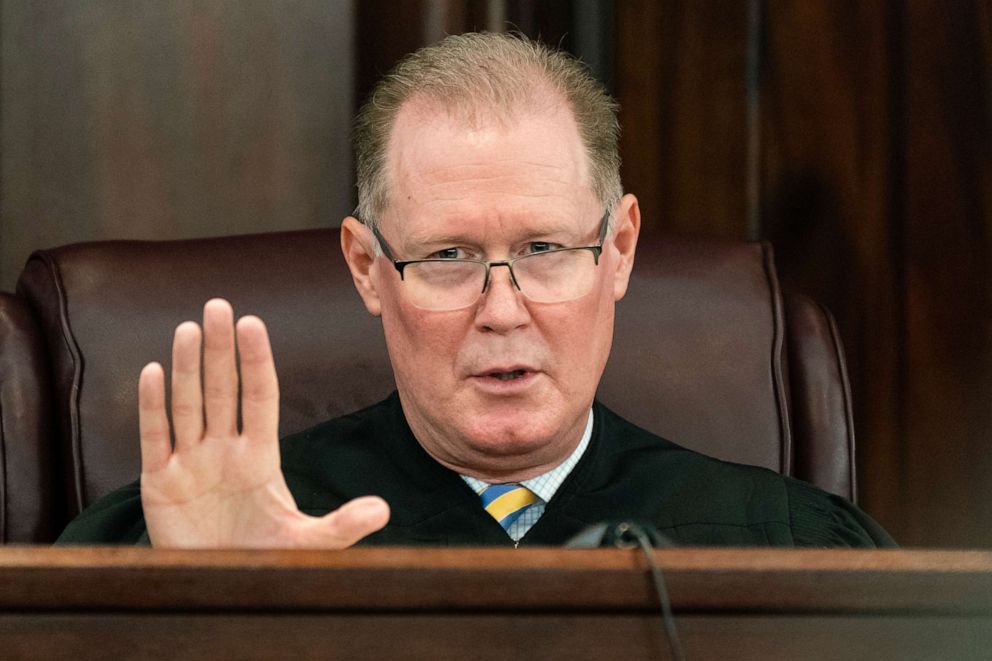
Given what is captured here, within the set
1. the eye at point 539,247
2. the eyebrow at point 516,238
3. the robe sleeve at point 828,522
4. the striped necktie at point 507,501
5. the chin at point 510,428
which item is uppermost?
the eyebrow at point 516,238

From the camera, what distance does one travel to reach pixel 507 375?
1666mm

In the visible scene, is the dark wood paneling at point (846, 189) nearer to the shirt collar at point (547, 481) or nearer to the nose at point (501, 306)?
the shirt collar at point (547, 481)

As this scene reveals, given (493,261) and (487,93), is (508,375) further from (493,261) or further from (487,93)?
(487,93)

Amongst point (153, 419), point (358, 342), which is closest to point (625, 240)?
point (358, 342)

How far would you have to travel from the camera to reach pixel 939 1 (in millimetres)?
2219

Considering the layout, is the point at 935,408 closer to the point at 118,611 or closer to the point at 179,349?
the point at 179,349

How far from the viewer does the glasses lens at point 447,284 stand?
167cm

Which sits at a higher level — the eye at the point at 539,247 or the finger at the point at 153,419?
the eye at the point at 539,247

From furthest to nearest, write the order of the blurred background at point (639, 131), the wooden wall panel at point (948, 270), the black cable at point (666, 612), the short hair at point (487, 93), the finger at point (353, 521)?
the blurred background at point (639, 131) → the wooden wall panel at point (948, 270) → the short hair at point (487, 93) → the finger at point (353, 521) → the black cable at point (666, 612)

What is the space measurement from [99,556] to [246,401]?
0.44 metres

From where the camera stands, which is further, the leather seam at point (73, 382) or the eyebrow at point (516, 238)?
the leather seam at point (73, 382)

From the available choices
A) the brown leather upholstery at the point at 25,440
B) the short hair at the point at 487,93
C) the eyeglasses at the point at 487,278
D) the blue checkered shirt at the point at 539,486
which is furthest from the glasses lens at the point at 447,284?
the brown leather upholstery at the point at 25,440

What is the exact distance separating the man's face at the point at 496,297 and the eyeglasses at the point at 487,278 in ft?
0.03

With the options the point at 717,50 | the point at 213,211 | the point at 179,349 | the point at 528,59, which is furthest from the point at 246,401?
the point at 717,50
